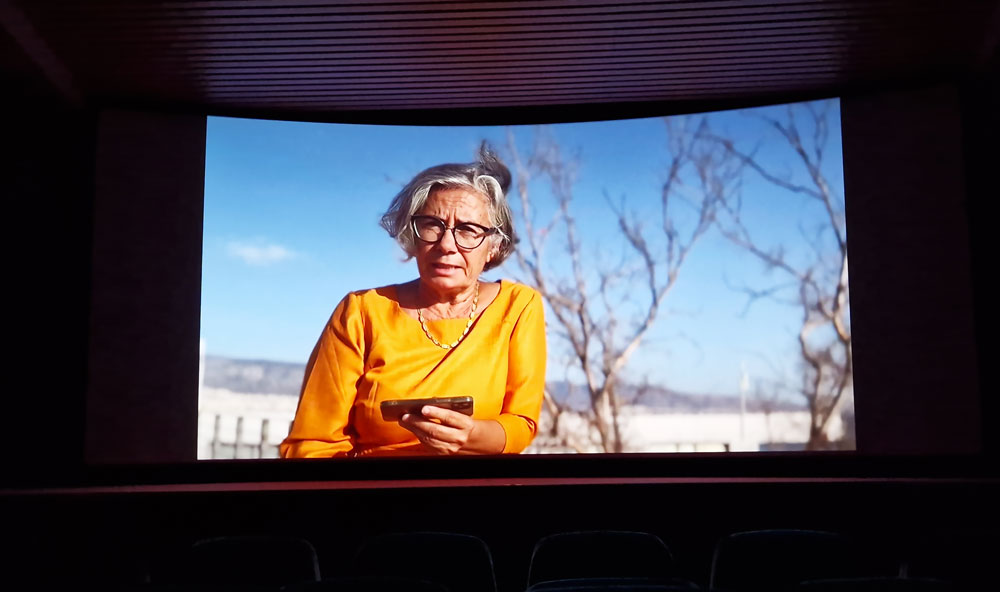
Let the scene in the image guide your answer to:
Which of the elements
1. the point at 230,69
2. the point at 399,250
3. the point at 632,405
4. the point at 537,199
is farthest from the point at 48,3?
the point at 632,405

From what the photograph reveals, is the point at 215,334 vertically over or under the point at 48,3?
under

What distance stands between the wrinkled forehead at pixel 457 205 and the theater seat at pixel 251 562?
2.48 meters

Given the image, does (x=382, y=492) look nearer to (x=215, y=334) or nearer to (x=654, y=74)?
(x=215, y=334)

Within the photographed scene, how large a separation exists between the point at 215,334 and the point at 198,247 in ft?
1.58

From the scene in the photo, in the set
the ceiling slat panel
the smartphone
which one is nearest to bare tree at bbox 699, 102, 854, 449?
the ceiling slat panel

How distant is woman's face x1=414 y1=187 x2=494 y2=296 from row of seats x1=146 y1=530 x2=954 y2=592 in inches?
86.6

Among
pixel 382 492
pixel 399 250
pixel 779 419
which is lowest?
pixel 382 492

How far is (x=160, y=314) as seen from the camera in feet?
16.2

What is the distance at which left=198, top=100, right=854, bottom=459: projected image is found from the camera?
4.91 m

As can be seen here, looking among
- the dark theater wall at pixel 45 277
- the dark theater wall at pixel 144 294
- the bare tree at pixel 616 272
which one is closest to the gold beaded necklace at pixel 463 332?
the bare tree at pixel 616 272

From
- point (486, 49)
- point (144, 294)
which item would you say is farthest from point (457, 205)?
point (144, 294)

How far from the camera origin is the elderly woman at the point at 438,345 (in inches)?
191

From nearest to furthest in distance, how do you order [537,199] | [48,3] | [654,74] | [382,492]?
[48,3], [382,492], [654,74], [537,199]

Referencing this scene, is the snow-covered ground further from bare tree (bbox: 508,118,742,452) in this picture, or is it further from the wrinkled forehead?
the wrinkled forehead
